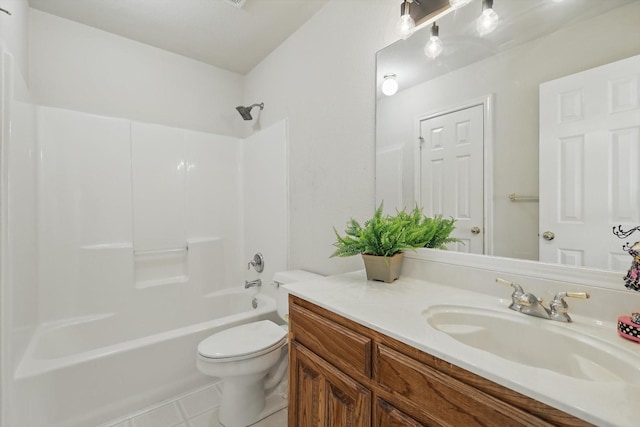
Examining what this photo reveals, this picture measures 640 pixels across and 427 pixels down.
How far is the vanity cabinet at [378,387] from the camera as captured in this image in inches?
21.3

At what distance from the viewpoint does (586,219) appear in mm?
846

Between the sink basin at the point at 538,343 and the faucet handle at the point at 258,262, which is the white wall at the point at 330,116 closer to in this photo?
the faucet handle at the point at 258,262

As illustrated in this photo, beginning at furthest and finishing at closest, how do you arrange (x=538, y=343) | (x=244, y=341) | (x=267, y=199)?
(x=267, y=199) < (x=244, y=341) < (x=538, y=343)

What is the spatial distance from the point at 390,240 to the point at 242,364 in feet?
3.31

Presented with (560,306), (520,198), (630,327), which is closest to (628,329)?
(630,327)

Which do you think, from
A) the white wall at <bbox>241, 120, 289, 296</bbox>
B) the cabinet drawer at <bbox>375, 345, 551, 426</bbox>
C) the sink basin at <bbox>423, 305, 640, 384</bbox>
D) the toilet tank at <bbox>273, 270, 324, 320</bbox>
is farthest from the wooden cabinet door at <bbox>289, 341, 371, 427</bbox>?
the white wall at <bbox>241, 120, 289, 296</bbox>

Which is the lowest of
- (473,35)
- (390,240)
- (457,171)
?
(390,240)

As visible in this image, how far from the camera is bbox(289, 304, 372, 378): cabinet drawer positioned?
2.65ft

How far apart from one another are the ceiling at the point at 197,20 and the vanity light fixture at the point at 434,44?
0.89m

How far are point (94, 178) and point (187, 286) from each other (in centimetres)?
108

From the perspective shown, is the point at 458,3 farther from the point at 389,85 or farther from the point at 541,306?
the point at 541,306

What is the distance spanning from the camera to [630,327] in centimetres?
67

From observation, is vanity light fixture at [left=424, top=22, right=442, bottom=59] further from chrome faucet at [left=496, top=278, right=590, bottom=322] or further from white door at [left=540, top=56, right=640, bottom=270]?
chrome faucet at [left=496, top=278, right=590, bottom=322]

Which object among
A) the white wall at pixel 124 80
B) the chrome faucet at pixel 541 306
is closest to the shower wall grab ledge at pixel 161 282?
the white wall at pixel 124 80
